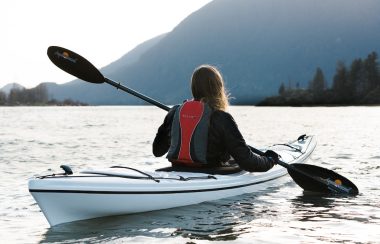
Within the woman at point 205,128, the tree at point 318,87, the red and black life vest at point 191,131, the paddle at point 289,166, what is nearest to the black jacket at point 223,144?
the woman at point 205,128

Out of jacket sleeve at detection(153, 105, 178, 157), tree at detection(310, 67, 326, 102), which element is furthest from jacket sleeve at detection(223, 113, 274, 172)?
tree at detection(310, 67, 326, 102)

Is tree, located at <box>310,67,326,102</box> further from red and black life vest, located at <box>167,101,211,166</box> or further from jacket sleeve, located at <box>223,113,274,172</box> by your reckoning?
red and black life vest, located at <box>167,101,211,166</box>

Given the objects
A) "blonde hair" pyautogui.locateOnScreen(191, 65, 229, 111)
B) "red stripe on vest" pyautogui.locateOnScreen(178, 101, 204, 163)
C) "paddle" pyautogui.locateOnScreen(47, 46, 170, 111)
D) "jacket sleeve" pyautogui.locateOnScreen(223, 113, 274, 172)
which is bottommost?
"jacket sleeve" pyautogui.locateOnScreen(223, 113, 274, 172)

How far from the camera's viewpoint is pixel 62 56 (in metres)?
8.98

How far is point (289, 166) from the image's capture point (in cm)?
895

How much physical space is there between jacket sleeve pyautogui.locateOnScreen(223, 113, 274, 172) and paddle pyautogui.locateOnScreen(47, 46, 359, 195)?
4.36 feet

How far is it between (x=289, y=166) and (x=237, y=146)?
2093 mm

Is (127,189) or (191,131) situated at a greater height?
(191,131)

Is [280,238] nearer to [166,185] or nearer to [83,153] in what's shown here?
[166,185]

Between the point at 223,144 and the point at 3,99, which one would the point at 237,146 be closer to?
the point at 223,144

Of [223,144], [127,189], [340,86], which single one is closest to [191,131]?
[223,144]

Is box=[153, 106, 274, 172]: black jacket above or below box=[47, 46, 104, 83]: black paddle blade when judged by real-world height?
below

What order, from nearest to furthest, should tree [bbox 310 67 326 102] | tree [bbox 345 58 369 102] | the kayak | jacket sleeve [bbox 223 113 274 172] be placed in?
the kayak, jacket sleeve [bbox 223 113 274 172], tree [bbox 345 58 369 102], tree [bbox 310 67 326 102]

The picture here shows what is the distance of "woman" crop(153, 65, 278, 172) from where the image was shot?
711 cm
